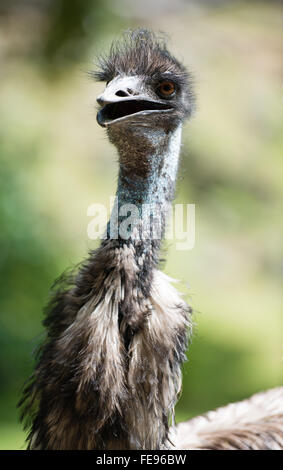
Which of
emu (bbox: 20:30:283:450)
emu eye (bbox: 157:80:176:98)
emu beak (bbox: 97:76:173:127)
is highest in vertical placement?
emu eye (bbox: 157:80:176:98)

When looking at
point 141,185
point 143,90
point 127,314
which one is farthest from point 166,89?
point 127,314

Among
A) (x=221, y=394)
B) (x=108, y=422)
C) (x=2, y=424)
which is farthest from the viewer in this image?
(x=221, y=394)

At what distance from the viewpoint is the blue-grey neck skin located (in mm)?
1620

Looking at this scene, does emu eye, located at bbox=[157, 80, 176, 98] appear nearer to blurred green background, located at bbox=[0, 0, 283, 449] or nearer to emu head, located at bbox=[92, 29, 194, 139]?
emu head, located at bbox=[92, 29, 194, 139]

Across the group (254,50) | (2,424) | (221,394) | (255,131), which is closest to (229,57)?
(254,50)

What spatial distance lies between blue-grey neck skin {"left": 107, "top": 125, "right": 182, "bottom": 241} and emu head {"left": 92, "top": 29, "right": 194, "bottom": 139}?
0.11 feet

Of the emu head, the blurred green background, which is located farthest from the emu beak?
the blurred green background

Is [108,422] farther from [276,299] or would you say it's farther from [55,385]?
[276,299]

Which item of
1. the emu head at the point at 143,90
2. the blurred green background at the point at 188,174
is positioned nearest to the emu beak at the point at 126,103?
the emu head at the point at 143,90

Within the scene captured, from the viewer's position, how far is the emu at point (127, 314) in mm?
1538

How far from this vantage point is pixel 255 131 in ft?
15.9

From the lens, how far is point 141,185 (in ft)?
5.41

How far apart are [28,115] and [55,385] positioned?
2859 mm
